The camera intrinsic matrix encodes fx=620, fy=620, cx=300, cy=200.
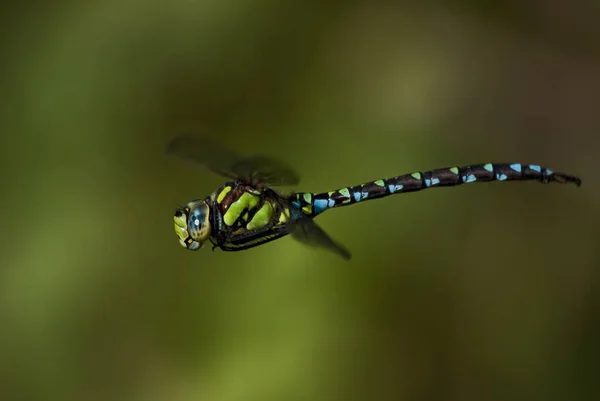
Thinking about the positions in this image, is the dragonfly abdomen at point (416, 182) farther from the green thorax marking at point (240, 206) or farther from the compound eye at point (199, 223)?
the compound eye at point (199, 223)

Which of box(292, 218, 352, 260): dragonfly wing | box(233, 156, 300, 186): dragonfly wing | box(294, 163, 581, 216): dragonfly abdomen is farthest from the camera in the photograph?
box(294, 163, 581, 216): dragonfly abdomen

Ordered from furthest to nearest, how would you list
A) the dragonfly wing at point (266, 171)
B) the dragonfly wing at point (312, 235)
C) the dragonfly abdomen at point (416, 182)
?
the dragonfly abdomen at point (416, 182)
the dragonfly wing at point (266, 171)
the dragonfly wing at point (312, 235)

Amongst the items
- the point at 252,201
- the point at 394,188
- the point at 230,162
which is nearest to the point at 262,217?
the point at 252,201

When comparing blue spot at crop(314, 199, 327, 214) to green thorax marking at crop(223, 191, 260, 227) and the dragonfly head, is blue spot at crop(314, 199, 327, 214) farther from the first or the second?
the dragonfly head

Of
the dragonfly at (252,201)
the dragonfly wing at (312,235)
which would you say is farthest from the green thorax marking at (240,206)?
the dragonfly wing at (312,235)

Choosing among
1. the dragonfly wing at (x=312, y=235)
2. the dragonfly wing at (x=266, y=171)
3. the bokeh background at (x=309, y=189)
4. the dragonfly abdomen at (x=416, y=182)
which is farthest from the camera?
the bokeh background at (x=309, y=189)

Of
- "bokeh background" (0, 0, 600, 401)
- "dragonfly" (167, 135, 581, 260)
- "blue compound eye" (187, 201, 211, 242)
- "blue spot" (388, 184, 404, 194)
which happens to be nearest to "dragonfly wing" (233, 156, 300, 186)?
"dragonfly" (167, 135, 581, 260)

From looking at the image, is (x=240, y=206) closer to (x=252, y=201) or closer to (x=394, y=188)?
(x=252, y=201)

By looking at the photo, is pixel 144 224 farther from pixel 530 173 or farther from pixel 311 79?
pixel 530 173
